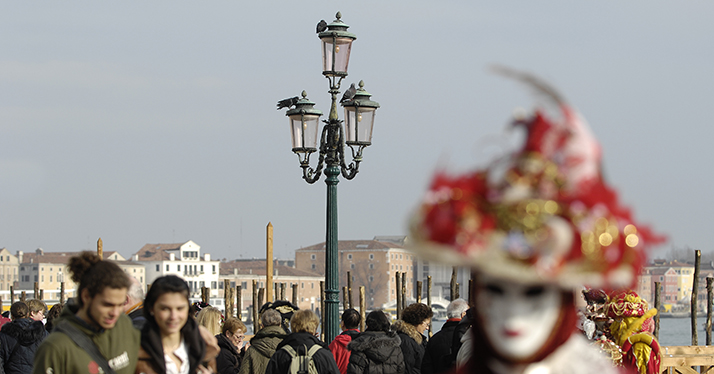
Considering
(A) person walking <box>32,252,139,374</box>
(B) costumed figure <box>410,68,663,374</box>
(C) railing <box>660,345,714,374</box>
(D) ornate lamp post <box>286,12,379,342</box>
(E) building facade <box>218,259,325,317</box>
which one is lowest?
(E) building facade <box>218,259,325,317</box>

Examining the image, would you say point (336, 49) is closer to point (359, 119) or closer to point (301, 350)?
point (359, 119)

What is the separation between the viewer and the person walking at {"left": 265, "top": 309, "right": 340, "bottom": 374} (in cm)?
581

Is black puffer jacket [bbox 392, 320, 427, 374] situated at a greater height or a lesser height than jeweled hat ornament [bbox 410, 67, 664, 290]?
lesser

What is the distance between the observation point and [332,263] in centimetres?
958

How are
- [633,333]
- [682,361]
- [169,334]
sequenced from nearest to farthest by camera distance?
[169,334]
[633,333]
[682,361]

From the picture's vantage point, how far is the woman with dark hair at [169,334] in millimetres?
3574

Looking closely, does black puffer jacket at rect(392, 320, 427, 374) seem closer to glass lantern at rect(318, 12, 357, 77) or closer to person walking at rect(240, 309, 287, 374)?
person walking at rect(240, 309, 287, 374)

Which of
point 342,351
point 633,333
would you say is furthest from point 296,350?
point 633,333

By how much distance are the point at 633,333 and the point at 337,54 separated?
4896mm

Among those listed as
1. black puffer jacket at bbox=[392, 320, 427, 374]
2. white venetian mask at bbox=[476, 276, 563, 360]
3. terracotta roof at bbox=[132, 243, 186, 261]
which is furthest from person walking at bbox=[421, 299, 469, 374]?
terracotta roof at bbox=[132, 243, 186, 261]

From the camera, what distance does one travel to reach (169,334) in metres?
3.61

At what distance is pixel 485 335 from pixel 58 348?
5.93 ft

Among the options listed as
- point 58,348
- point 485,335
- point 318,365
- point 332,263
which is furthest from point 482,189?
point 332,263

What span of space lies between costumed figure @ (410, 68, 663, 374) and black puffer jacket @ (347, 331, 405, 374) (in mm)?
4198
